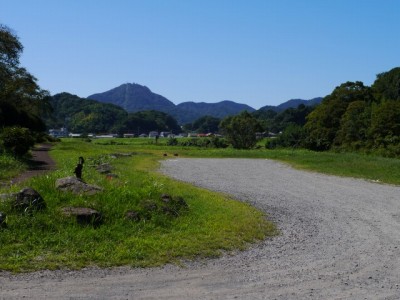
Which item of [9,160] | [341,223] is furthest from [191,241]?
[9,160]

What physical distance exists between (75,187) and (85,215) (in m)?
1.84

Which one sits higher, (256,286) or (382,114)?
(382,114)

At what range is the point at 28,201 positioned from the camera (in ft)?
29.4

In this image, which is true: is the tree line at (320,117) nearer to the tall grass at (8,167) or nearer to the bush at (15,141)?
the bush at (15,141)

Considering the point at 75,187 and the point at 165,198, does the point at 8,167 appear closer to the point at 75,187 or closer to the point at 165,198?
the point at 75,187

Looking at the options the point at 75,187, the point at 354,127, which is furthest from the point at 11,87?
the point at 354,127

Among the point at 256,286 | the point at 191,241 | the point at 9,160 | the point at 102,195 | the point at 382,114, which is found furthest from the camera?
the point at 382,114

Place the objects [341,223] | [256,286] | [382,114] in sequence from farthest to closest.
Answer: [382,114] < [341,223] < [256,286]

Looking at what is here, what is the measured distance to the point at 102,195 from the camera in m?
10.1

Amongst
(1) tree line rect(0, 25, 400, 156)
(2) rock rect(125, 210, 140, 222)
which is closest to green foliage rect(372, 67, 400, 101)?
(1) tree line rect(0, 25, 400, 156)

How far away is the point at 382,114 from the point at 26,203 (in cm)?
5322

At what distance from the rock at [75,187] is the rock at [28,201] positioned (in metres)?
1.13

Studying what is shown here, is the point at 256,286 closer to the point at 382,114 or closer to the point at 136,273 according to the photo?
the point at 136,273

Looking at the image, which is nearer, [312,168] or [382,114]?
[312,168]
